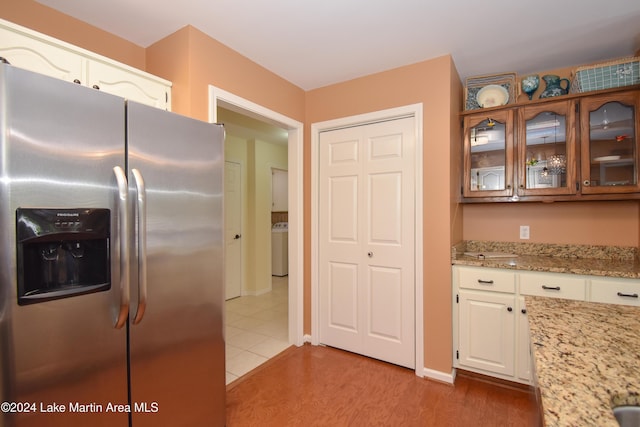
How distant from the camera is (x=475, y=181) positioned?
246 cm

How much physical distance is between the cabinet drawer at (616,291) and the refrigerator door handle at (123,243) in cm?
261

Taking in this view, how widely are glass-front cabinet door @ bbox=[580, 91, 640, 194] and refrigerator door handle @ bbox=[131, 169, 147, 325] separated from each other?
2.77 metres

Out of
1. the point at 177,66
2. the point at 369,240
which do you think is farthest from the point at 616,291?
the point at 177,66

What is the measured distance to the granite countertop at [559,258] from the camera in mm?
1936

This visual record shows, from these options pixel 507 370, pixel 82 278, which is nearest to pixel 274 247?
pixel 507 370

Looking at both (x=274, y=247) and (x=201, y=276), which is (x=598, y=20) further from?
(x=274, y=247)

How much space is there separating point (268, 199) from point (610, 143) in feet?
12.9

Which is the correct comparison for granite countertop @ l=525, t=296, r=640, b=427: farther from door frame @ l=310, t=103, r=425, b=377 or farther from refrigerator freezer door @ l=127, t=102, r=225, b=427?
Answer: refrigerator freezer door @ l=127, t=102, r=225, b=427

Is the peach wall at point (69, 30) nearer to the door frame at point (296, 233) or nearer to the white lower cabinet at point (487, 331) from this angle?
the door frame at point (296, 233)

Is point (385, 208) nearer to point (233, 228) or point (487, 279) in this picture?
point (487, 279)

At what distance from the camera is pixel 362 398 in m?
2.06

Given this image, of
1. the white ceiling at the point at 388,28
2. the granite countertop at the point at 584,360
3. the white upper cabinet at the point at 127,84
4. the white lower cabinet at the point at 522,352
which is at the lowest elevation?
the white lower cabinet at the point at 522,352

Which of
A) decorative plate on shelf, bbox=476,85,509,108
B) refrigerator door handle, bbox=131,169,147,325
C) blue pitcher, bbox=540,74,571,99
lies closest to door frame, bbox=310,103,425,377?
decorative plate on shelf, bbox=476,85,509,108

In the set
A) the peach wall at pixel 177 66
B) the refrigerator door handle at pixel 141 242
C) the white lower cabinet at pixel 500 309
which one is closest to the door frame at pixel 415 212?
the white lower cabinet at pixel 500 309
